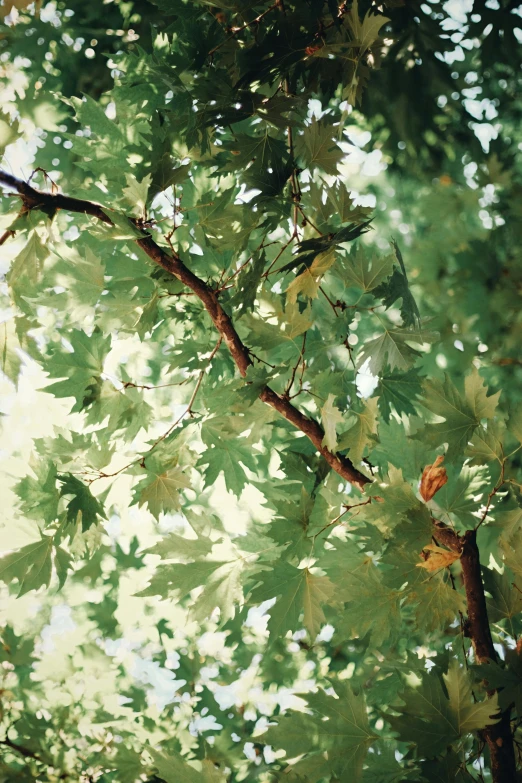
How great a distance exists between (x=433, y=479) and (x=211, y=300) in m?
0.32

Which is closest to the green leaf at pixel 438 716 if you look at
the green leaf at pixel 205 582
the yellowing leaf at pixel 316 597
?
the yellowing leaf at pixel 316 597

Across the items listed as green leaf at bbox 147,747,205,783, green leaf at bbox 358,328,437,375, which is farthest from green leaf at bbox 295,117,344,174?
green leaf at bbox 147,747,205,783

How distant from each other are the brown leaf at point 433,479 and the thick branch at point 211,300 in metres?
0.08

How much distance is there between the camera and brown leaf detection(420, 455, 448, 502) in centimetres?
57

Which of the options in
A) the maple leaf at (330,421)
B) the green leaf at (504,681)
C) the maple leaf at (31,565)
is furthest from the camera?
the maple leaf at (31,565)

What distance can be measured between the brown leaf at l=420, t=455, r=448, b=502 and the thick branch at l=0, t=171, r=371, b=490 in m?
0.08

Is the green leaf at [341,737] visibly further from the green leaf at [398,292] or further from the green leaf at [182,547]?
the green leaf at [398,292]

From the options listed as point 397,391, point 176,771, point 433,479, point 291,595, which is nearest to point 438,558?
point 433,479

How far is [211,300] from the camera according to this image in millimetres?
671

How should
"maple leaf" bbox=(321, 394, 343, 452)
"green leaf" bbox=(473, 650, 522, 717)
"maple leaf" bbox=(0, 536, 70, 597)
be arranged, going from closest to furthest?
"green leaf" bbox=(473, 650, 522, 717)
"maple leaf" bbox=(321, 394, 343, 452)
"maple leaf" bbox=(0, 536, 70, 597)

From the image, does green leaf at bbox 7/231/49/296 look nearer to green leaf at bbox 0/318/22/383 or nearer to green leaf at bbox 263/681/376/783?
green leaf at bbox 0/318/22/383

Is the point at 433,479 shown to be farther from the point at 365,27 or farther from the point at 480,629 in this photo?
the point at 365,27

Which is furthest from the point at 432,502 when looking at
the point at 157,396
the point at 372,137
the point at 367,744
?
the point at 372,137

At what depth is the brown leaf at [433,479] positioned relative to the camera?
22.3 inches
